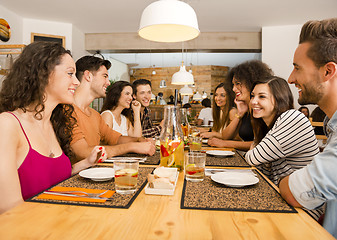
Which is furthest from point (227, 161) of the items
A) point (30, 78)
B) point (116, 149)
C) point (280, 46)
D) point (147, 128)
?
point (280, 46)

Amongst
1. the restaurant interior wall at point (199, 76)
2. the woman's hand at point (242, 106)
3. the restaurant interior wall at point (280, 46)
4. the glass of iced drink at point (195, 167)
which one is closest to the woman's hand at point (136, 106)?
the woman's hand at point (242, 106)

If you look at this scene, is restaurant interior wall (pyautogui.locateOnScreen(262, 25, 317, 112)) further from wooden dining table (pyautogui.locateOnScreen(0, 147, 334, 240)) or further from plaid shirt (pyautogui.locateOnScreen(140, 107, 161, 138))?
wooden dining table (pyautogui.locateOnScreen(0, 147, 334, 240))

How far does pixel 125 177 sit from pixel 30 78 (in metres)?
0.71

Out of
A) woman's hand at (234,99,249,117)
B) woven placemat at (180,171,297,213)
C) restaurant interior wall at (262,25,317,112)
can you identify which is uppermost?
restaurant interior wall at (262,25,317,112)

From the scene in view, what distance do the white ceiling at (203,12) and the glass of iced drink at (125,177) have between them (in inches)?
161

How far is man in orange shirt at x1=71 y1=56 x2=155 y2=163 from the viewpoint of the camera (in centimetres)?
174

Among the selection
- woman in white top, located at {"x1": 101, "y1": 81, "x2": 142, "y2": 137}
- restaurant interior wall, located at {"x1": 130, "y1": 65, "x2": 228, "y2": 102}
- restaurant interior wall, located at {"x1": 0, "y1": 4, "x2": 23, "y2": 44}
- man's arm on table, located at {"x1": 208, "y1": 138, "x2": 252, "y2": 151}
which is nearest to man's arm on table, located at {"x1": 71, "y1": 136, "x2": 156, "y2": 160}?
man's arm on table, located at {"x1": 208, "y1": 138, "x2": 252, "y2": 151}

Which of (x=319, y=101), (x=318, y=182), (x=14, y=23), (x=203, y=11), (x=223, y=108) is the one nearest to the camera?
(x=318, y=182)

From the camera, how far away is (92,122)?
6.92 feet

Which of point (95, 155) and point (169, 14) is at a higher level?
point (169, 14)

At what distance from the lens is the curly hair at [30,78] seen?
1.21 meters

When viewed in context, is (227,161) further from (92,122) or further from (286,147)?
(92,122)

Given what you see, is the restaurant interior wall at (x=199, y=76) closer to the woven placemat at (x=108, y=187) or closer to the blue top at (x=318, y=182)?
the woven placemat at (x=108, y=187)

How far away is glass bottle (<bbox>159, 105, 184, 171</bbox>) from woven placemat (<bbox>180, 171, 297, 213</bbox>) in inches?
9.1
